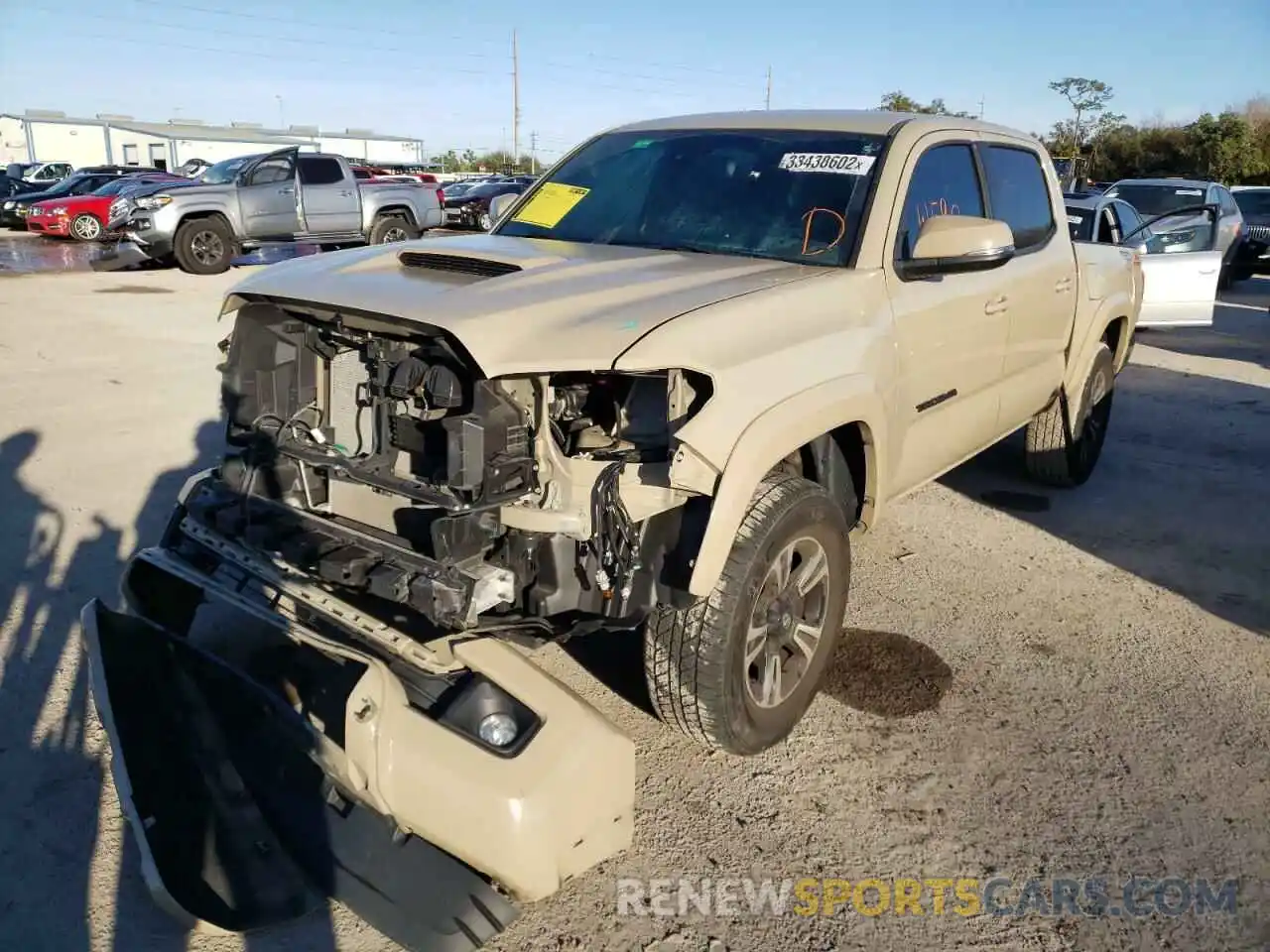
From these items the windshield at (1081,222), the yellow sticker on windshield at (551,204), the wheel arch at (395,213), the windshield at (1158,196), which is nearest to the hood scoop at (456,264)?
the yellow sticker on windshield at (551,204)

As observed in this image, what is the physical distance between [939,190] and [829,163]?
56 centimetres

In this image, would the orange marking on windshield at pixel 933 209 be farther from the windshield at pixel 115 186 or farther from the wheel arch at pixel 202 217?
the windshield at pixel 115 186

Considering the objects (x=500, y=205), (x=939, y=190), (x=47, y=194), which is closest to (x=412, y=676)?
(x=939, y=190)

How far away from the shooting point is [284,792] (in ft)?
8.86

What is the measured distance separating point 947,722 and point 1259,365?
342 inches

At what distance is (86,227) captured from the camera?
862 inches

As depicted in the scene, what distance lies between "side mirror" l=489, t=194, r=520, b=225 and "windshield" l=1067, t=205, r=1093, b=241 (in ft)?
21.4

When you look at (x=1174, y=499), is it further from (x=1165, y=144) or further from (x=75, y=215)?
(x=1165, y=144)

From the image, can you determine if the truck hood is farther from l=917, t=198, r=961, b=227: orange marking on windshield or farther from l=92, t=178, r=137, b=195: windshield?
l=92, t=178, r=137, b=195: windshield

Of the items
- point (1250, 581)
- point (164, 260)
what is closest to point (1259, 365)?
point (1250, 581)

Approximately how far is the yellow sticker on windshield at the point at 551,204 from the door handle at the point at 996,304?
1.77 m

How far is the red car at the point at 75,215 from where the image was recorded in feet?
70.9

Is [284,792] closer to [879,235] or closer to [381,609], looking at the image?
[381,609]

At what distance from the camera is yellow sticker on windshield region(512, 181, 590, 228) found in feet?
13.8
